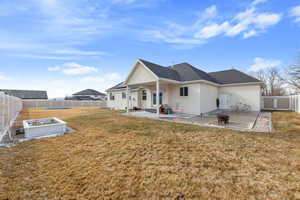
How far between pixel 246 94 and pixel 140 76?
42.0 feet

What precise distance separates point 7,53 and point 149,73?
46.8 ft

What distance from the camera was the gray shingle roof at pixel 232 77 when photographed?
14822 mm

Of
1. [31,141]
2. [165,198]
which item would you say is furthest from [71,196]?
[31,141]

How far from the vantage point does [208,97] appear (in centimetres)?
1334

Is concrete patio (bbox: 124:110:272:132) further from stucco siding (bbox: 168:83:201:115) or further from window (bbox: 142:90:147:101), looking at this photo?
window (bbox: 142:90:147:101)

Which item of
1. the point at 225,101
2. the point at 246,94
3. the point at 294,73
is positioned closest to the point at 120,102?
the point at 225,101

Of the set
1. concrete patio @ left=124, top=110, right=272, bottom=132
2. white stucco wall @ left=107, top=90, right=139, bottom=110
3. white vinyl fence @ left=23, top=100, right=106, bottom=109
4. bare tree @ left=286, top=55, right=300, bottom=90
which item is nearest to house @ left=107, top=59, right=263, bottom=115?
white stucco wall @ left=107, top=90, right=139, bottom=110

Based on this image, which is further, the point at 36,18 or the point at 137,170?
the point at 36,18

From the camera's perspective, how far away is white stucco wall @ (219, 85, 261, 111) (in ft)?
46.5

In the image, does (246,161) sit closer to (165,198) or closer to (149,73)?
(165,198)

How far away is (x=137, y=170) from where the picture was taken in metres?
3.03

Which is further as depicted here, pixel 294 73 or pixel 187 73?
pixel 294 73

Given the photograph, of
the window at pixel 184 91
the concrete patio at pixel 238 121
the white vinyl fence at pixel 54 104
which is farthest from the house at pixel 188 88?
the white vinyl fence at pixel 54 104

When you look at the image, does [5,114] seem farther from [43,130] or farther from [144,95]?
[144,95]
